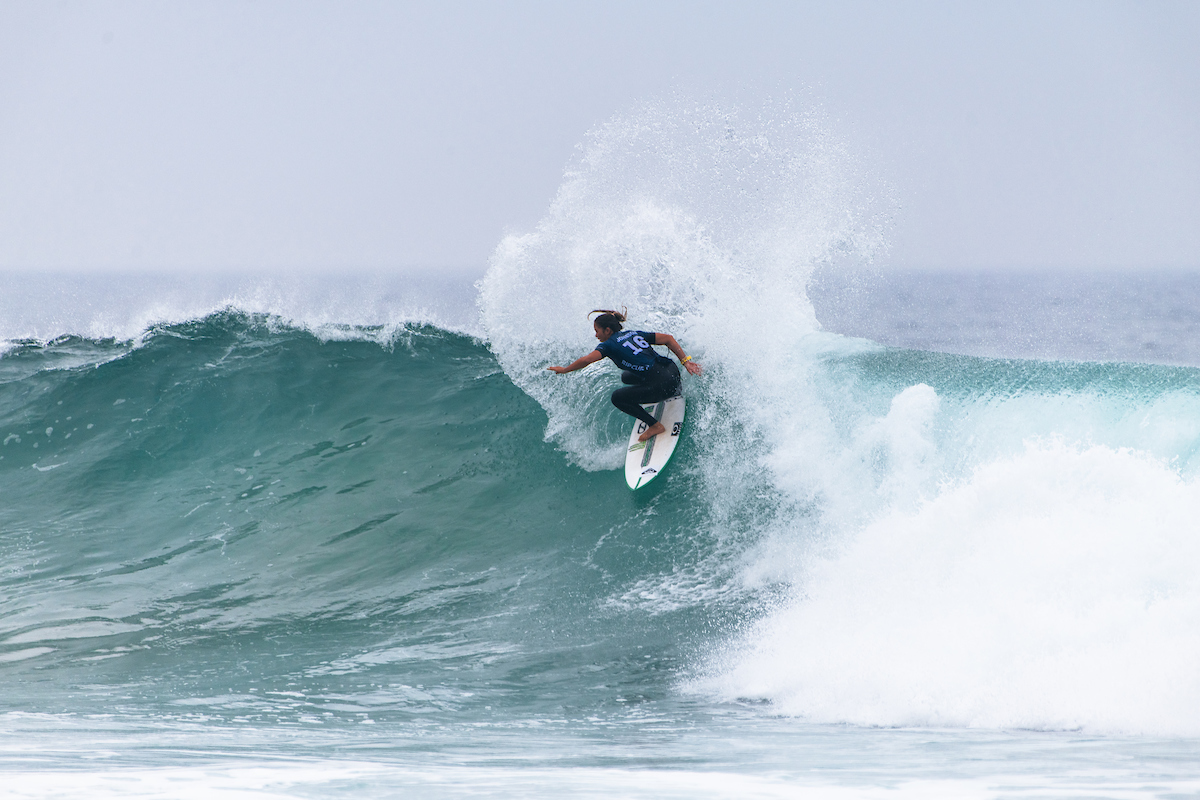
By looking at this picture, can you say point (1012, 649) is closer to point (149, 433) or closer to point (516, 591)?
point (516, 591)

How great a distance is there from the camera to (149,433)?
10.3 m

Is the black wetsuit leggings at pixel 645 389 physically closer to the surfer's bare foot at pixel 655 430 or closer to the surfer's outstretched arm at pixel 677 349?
the surfer's bare foot at pixel 655 430

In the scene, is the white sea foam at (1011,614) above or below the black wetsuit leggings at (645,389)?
below

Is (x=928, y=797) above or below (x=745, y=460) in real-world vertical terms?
below

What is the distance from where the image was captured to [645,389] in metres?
8.39

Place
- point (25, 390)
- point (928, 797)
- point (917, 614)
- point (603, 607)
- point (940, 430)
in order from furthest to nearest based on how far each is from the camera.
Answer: point (25, 390) < point (940, 430) < point (603, 607) < point (917, 614) < point (928, 797)

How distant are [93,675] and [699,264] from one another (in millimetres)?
6650

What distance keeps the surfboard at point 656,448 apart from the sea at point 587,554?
0.13 m

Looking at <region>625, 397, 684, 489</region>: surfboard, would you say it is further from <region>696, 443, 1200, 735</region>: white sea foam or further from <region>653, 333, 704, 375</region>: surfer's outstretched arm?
<region>696, 443, 1200, 735</region>: white sea foam

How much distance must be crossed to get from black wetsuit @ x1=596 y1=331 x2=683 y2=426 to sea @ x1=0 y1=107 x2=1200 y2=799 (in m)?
0.41

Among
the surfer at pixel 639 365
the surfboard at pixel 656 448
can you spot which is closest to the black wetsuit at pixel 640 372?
the surfer at pixel 639 365

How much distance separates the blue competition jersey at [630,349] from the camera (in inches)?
320

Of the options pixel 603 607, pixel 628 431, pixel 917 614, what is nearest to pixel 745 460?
pixel 628 431

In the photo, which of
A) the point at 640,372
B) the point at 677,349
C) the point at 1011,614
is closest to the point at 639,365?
the point at 640,372
